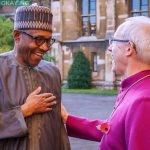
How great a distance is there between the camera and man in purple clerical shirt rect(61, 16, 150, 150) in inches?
86.8

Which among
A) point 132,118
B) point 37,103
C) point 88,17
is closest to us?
point 132,118

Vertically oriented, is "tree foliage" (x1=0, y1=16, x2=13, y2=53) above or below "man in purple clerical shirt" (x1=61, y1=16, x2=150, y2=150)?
below

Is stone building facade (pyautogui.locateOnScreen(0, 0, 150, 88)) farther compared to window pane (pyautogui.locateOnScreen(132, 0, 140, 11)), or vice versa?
stone building facade (pyautogui.locateOnScreen(0, 0, 150, 88))

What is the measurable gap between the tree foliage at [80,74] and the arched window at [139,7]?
157 inches

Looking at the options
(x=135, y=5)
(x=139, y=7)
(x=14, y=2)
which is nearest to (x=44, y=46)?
(x=14, y=2)

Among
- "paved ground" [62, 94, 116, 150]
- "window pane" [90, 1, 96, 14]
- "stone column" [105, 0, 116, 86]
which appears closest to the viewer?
"paved ground" [62, 94, 116, 150]

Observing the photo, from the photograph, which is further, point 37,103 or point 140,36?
point 37,103

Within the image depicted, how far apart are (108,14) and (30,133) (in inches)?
965

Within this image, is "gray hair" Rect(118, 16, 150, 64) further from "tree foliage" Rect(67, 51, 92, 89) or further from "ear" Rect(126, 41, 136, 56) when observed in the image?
"tree foliage" Rect(67, 51, 92, 89)

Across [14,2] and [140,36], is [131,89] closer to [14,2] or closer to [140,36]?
[140,36]

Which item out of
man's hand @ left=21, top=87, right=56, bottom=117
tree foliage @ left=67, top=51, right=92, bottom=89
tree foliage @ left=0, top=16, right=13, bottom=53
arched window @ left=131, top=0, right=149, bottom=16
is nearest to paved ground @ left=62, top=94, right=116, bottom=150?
tree foliage @ left=67, top=51, right=92, bottom=89

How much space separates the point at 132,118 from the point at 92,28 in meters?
25.6

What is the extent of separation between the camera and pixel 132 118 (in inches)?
88.1

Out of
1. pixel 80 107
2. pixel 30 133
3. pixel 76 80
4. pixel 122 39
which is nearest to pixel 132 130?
pixel 122 39
